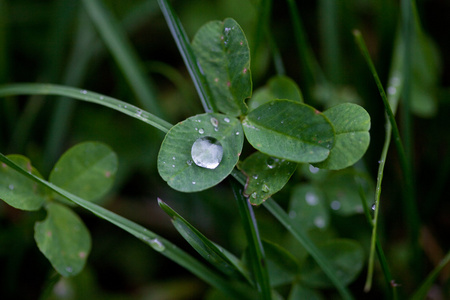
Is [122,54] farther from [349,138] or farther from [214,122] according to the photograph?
[349,138]

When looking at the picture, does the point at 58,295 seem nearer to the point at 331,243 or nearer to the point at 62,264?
the point at 62,264

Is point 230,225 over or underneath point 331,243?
underneath

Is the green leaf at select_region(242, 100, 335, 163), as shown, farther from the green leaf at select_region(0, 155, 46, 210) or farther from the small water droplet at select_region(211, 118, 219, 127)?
the green leaf at select_region(0, 155, 46, 210)

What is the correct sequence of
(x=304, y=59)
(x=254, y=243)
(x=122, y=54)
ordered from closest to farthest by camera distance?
(x=254, y=243) < (x=304, y=59) < (x=122, y=54)

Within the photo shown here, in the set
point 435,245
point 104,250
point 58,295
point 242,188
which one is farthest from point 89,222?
point 435,245

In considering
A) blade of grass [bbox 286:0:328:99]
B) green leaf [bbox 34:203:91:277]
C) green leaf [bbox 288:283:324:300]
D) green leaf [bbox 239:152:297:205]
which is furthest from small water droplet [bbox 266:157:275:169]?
blade of grass [bbox 286:0:328:99]

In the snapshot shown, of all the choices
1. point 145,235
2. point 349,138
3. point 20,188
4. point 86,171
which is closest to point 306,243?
point 349,138

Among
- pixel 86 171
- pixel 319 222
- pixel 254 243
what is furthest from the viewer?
pixel 319 222
